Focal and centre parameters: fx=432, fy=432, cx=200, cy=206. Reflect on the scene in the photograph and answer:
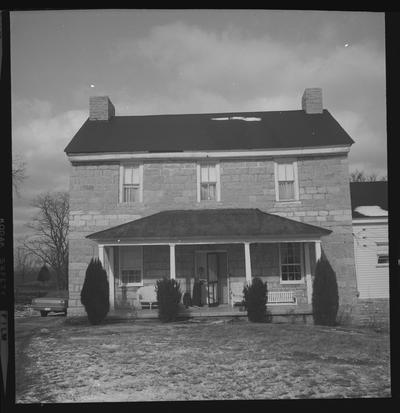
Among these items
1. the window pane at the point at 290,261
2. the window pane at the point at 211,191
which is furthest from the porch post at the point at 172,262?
the window pane at the point at 290,261

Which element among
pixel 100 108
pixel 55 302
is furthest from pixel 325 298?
pixel 100 108

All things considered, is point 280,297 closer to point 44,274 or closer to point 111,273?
point 111,273

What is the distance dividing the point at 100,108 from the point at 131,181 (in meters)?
1.10

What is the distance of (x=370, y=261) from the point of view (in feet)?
19.1

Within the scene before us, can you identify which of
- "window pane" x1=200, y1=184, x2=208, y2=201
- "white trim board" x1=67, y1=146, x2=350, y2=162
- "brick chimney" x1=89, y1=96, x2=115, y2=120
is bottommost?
"window pane" x1=200, y1=184, x2=208, y2=201

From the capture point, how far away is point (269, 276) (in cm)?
601

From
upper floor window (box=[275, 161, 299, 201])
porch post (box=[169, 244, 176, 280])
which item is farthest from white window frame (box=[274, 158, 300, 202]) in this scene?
porch post (box=[169, 244, 176, 280])

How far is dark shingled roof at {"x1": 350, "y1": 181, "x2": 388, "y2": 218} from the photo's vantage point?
18.7ft

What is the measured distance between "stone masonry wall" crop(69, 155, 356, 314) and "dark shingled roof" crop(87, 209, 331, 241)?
9 centimetres

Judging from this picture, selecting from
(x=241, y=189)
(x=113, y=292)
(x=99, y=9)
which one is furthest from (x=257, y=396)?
(x=99, y=9)

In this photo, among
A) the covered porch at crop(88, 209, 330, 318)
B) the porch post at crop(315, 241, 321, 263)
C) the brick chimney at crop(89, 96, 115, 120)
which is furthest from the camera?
the porch post at crop(315, 241, 321, 263)

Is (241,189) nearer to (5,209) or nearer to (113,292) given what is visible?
(113,292)

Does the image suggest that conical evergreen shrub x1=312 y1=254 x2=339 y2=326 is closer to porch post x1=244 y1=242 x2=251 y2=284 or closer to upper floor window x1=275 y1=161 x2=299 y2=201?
porch post x1=244 y1=242 x2=251 y2=284

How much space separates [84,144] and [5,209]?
1375mm
